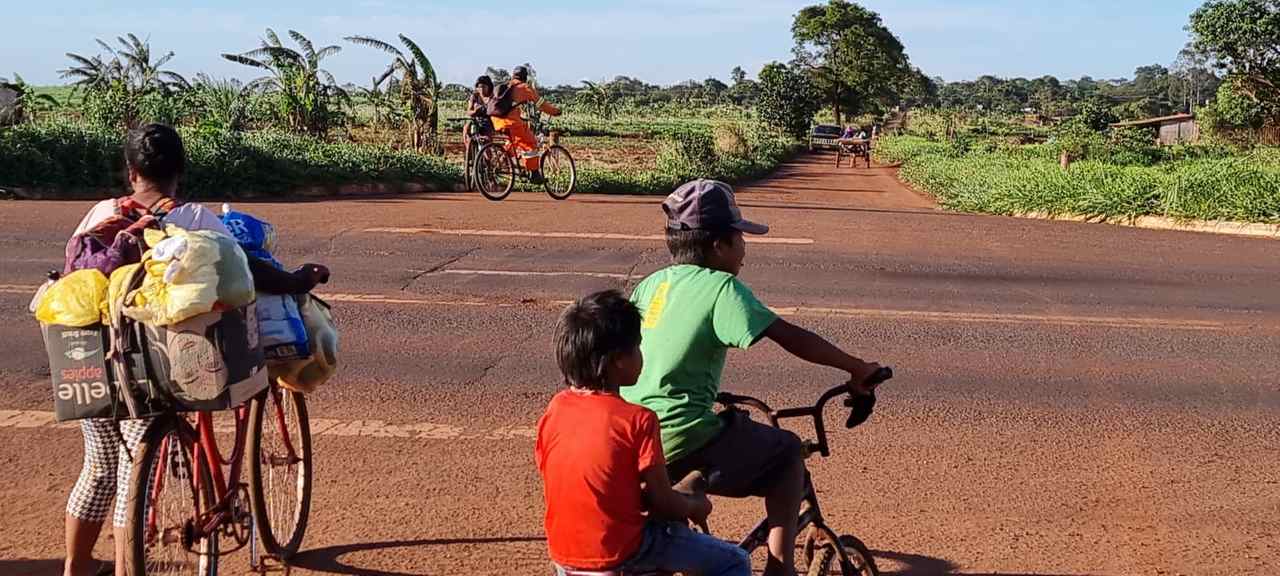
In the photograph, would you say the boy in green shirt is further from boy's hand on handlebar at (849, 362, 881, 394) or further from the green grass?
the green grass

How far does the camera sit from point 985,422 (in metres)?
7.34

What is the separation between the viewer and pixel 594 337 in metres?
3.25

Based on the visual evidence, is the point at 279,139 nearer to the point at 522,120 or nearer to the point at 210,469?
the point at 522,120

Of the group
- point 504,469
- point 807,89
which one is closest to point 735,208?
point 504,469

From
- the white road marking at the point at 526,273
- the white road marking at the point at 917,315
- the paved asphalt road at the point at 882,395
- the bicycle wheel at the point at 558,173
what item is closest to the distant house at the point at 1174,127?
the bicycle wheel at the point at 558,173

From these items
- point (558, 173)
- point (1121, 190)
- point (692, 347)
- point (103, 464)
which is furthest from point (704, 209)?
point (1121, 190)

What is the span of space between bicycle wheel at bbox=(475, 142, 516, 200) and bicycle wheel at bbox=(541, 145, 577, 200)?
1.70ft

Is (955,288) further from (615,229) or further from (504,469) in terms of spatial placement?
(504,469)

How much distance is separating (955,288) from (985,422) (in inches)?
183

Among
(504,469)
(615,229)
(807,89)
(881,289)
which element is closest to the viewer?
(504,469)

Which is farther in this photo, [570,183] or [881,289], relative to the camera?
[570,183]

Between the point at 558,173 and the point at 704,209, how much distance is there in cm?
1497

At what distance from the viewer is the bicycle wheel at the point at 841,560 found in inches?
156

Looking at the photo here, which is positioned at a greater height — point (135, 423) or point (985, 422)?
point (135, 423)
